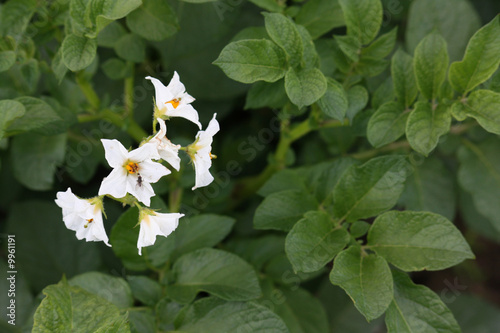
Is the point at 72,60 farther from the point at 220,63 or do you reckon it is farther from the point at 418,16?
the point at 418,16

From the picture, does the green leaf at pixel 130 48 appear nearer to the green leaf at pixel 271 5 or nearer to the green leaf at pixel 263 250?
the green leaf at pixel 271 5

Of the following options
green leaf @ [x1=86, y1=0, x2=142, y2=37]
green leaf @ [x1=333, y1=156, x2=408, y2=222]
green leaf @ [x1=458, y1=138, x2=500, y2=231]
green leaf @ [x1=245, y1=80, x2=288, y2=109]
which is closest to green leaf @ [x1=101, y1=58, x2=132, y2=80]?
green leaf @ [x1=86, y1=0, x2=142, y2=37]

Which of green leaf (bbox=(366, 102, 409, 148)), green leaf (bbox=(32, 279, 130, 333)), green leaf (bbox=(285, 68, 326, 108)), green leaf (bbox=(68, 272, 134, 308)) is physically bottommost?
green leaf (bbox=(68, 272, 134, 308))

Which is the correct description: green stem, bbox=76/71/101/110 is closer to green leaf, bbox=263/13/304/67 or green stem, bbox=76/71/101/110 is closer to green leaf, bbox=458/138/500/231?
Result: green leaf, bbox=263/13/304/67

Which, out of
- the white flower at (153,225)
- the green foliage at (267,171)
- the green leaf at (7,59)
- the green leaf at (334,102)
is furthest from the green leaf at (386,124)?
the green leaf at (7,59)

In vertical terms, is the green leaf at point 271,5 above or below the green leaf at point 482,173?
above

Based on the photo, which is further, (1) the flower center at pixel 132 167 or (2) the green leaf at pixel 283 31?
(2) the green leaf at pixel 283 31

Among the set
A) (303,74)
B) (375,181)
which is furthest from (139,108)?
(375,181)
